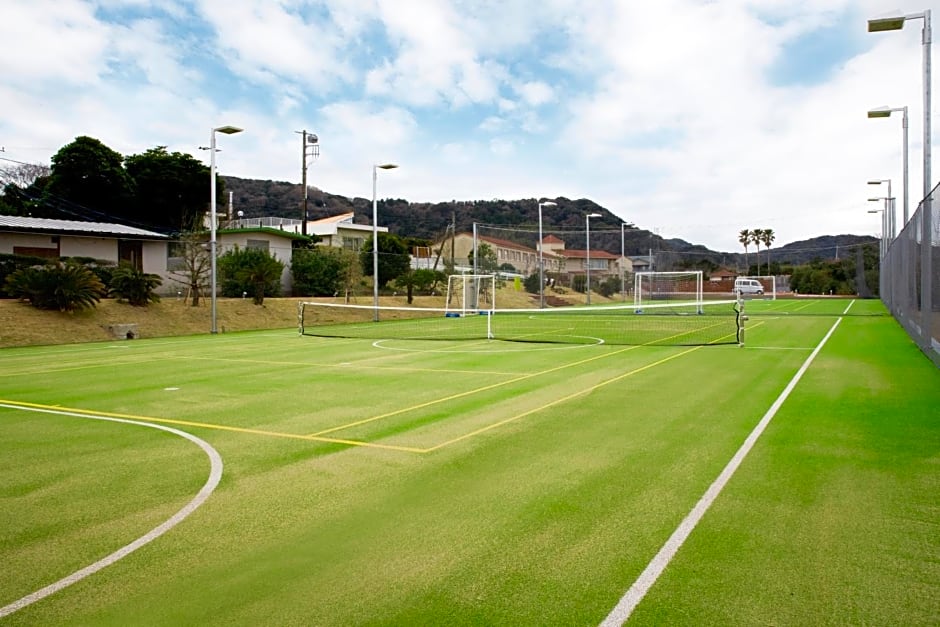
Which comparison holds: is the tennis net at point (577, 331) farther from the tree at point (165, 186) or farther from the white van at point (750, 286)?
the white van at point (750, 286)

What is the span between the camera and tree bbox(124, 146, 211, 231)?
173ft

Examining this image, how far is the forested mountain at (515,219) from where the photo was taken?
191ft

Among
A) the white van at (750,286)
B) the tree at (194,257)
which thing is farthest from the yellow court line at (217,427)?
the white van at (750,286)

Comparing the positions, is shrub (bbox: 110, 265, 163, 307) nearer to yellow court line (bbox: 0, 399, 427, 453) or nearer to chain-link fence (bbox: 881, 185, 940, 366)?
yellow court line (bbox: 0, 399, 427, 453)

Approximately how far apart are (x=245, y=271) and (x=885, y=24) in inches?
1107

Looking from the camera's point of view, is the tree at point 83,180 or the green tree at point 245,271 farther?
the tree at point 83,180

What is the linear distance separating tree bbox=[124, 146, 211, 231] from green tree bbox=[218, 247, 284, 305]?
1802 cm

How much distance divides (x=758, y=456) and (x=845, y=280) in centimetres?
7092

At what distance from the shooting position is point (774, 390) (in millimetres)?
11102

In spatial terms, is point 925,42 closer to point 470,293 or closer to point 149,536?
point 149,536

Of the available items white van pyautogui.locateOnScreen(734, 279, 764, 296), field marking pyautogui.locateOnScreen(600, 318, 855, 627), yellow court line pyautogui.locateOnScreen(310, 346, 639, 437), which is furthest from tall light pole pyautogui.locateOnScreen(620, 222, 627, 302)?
field marking pyautogui.locateOnScreen(600, 318, 855, 627)

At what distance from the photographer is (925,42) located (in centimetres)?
1859

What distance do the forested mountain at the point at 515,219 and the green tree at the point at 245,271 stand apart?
75.0 ft

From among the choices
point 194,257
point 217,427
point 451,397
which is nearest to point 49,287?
point 194,257
